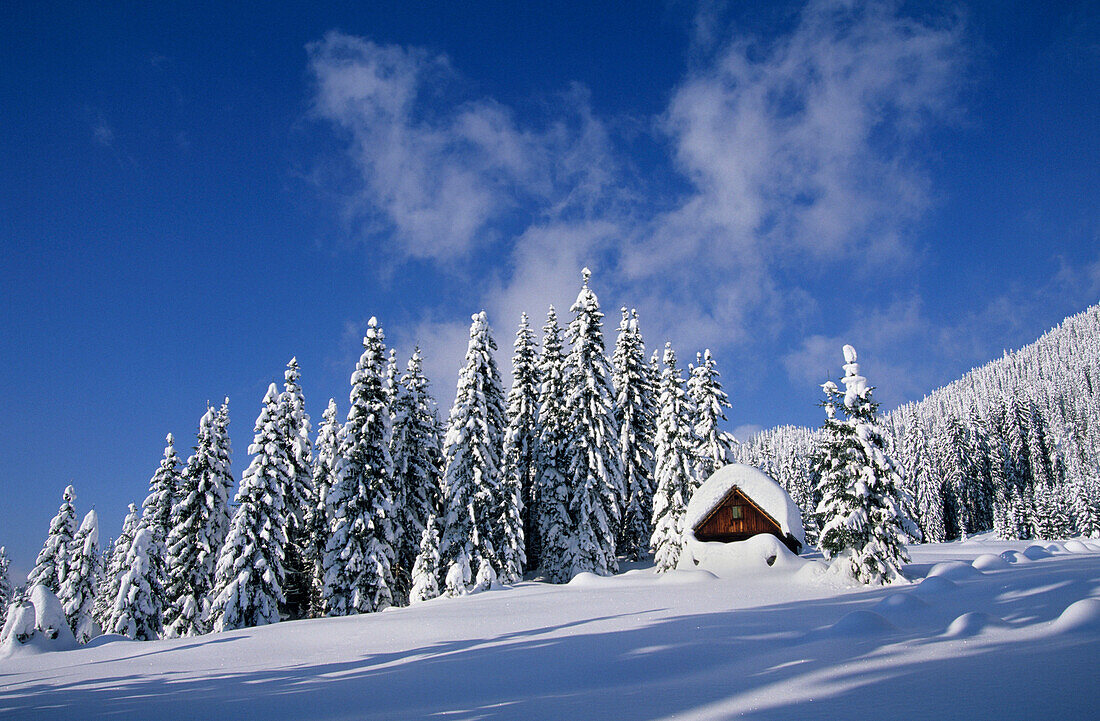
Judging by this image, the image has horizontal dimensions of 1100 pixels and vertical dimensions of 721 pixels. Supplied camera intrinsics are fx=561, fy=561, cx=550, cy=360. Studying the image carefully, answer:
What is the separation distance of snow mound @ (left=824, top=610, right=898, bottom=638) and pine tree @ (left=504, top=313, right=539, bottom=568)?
26.0 m

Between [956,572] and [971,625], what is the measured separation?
44.4 ft

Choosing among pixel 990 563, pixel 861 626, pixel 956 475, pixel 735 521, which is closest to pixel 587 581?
pixel 735 521

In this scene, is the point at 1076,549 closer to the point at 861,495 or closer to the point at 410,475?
the point at 861,495

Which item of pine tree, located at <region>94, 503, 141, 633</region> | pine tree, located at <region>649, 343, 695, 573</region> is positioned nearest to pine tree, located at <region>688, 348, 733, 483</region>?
pine tree, located at <region>649, 343, 695, 573</region>

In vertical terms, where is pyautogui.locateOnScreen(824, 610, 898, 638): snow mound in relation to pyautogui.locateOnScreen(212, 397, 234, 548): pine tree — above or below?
below

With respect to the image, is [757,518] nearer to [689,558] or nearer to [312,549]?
[689,558]

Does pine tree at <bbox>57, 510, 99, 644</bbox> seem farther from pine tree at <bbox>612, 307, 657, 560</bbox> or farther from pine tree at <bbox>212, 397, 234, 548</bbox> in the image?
pine tree at <bbox>612, 307, 657, 560</bbox>

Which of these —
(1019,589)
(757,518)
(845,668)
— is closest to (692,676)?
(845,668)

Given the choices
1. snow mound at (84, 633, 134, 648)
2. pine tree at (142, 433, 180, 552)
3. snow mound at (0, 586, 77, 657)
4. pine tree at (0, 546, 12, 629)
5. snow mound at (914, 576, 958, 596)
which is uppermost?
pine tree at (142, 433, 180, 552)

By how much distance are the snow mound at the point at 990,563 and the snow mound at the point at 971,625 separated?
597 inches

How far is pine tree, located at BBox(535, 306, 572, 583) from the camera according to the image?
3391cm

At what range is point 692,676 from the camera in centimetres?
885

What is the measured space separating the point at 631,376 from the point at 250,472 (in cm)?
2551

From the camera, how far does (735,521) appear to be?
3212 centimetres
